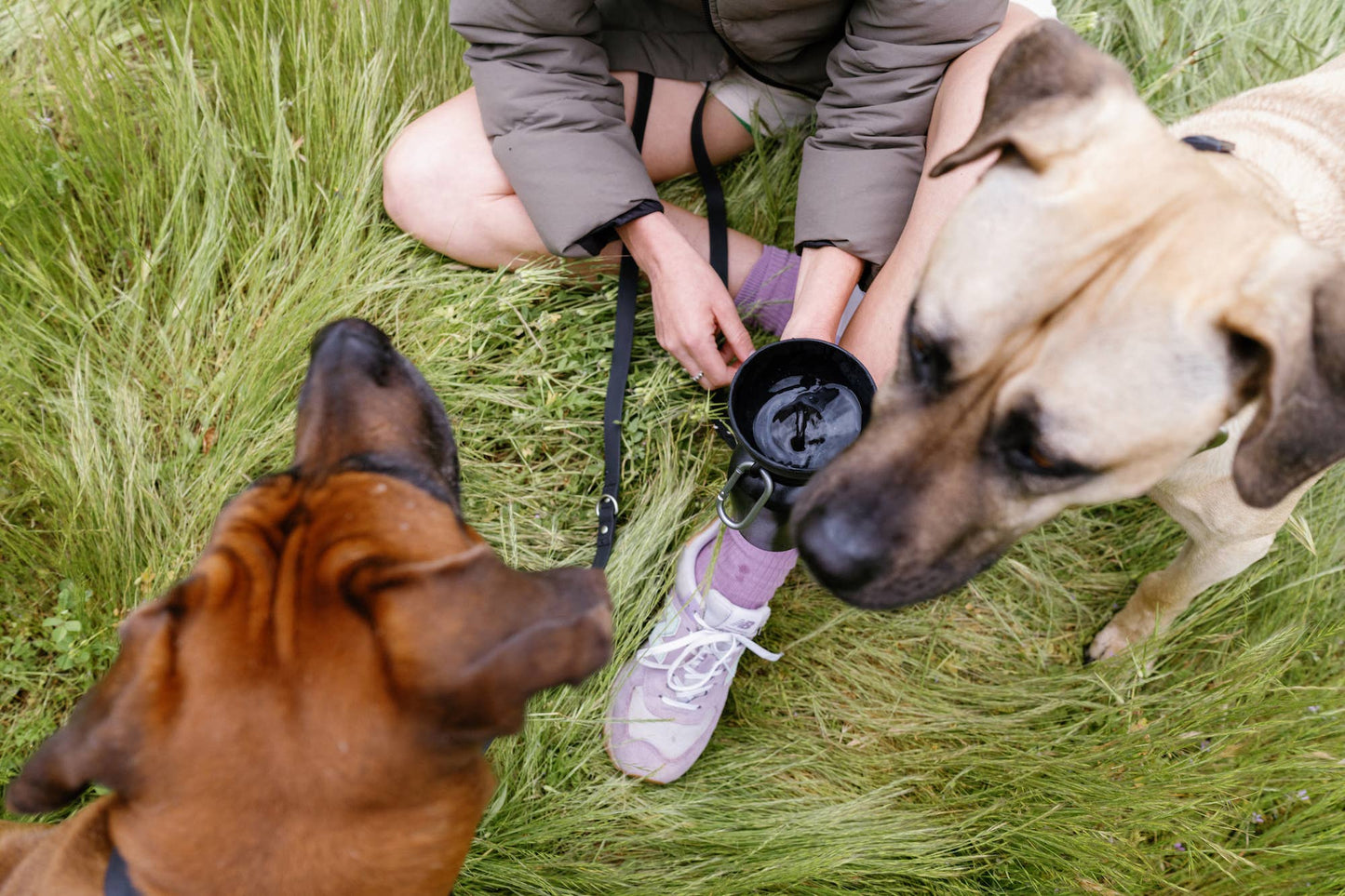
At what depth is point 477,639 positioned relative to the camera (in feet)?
4.20

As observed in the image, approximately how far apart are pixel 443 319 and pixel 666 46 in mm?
1266

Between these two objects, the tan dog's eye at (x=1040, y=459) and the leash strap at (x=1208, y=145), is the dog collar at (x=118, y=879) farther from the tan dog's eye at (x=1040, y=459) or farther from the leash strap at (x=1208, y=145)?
the leash strap at (x=1208, y=145)

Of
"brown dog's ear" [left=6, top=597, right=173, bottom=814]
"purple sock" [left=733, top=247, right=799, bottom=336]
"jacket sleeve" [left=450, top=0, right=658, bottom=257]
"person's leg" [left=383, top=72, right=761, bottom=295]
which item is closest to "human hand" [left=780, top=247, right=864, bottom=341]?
Result: "purple sock" [left=733, top=247, right=799, bottom=336]

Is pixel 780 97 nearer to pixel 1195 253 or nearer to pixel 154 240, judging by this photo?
pixel 1195 253

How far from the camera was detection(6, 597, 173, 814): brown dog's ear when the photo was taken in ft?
4.13

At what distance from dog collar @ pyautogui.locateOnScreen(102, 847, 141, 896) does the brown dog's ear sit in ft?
0.42

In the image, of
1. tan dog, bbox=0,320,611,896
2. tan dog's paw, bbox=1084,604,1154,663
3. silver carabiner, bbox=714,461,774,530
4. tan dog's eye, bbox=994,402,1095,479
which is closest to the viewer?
tan dog, bbox=0,320,611,896

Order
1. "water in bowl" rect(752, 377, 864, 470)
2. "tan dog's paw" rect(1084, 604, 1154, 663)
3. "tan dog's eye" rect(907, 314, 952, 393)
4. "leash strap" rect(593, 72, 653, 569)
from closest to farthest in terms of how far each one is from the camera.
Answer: "tan dog's eye" rect(907, 314, 952, 393) < "water in bowl" rect(752, 377, 864, 470) < "leash strap" rect(593, 72, 653, 569) < "tan dog's paw" rect(1084, 604, 1154, 663)

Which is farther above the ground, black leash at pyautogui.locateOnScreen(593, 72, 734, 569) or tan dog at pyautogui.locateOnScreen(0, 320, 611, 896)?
tan dog at pyautogui.locateOnScreen(0, 320, 611, 896)

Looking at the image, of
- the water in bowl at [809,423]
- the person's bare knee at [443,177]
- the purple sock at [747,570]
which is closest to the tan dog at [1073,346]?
the water in bowl at [809,423]

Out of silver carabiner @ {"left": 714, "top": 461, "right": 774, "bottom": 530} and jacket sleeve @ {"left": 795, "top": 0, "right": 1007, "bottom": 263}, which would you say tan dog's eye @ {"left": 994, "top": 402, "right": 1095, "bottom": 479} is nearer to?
silver carabiner @ {"left": 714, "top": 461, "right": 774, "bottom": 530}

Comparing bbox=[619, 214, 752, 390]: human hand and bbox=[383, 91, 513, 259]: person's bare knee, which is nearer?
bbox=[619, 214, 752, 390]: human hand

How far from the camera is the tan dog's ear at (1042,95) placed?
1.65m

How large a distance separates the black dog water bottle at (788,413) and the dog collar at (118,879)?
148 cm
